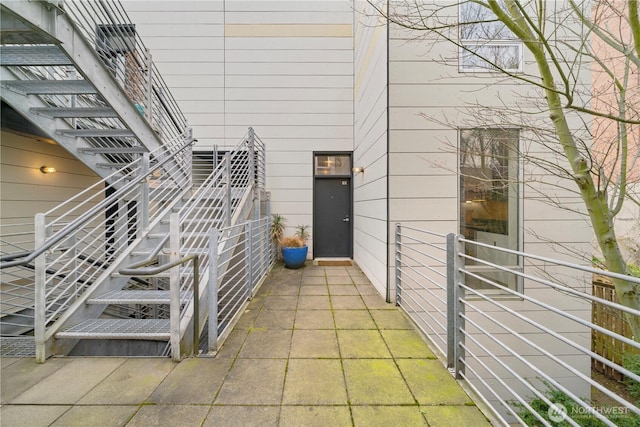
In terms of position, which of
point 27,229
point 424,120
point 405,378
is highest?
point 424,120

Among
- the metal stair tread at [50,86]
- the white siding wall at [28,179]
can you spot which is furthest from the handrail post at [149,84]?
the white siding wall at [28,179]

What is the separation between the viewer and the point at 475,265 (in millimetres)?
3207

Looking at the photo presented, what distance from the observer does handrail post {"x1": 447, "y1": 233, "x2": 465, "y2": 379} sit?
1.95 metres

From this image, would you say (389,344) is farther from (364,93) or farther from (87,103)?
(87,103)

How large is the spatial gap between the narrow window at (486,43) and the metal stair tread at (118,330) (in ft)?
14.1

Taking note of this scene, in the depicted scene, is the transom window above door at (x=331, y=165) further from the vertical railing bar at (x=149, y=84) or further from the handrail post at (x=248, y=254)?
the vertical railing bar at (x=149, y=84)

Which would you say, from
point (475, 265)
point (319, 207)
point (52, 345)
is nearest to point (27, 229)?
point (52, 345)

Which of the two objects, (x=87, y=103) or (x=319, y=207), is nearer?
(x=87, y=103)

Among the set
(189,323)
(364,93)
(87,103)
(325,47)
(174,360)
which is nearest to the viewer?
(174,360)

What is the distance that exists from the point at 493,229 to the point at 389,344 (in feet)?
6.50

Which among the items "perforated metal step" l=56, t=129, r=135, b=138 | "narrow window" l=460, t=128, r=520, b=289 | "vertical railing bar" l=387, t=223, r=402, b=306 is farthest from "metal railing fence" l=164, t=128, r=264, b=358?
"narrow window" l=460, t=128, r=520, b=289

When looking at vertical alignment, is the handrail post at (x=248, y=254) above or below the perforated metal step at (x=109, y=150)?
below

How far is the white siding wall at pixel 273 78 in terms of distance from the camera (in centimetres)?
574

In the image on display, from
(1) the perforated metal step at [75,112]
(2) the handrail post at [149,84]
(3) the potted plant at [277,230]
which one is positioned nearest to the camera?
(1) the perforated metal step at [75,112]
